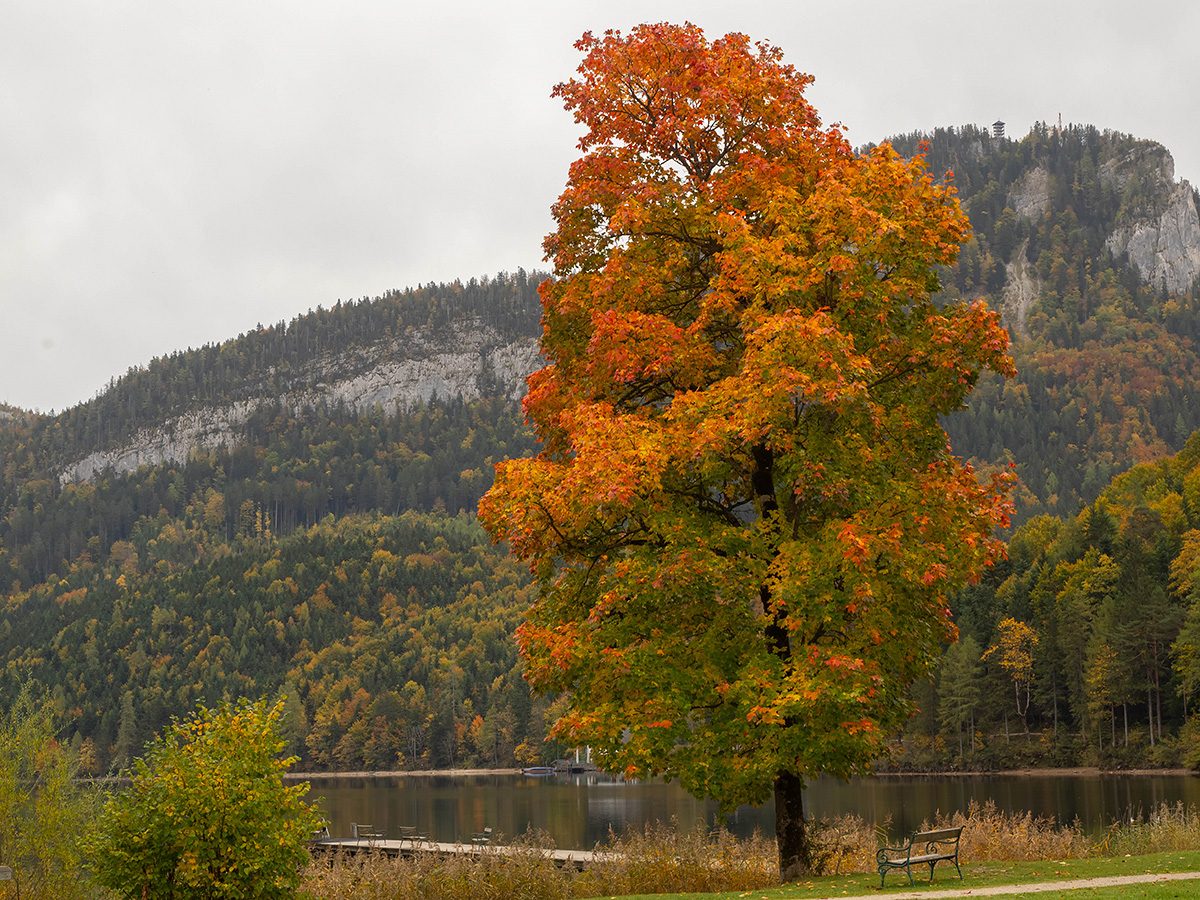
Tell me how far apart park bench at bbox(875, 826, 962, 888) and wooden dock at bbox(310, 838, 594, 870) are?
7.09 metres

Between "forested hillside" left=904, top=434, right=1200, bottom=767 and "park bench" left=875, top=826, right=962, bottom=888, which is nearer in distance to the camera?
"park bench" left=875, top=826, right=962, bottom=888

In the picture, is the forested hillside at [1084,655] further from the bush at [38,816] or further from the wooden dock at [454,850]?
the bush at [38,816]

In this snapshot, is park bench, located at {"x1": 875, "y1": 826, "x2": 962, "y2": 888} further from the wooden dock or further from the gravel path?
the wooden dock

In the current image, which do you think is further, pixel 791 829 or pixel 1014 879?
pixel 791 829

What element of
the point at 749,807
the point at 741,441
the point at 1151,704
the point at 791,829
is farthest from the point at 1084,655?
the point at 741,441

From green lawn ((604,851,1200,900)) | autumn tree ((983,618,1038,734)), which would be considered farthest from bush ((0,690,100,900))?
autumn tree ((983,618,1038,734))

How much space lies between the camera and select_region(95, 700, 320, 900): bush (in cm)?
1620

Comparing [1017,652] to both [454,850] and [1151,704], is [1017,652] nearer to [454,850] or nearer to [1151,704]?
[1151,704]

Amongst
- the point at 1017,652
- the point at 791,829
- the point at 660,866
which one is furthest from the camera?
the point at 1017,652

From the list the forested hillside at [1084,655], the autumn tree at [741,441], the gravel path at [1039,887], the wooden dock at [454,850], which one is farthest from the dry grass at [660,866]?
the forested hillside at [1084,655]

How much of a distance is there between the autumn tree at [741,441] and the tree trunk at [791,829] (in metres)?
0.04

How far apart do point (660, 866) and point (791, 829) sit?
2.82 metres

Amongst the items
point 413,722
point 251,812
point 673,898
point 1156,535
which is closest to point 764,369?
point 673,898

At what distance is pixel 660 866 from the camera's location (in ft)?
69.7
